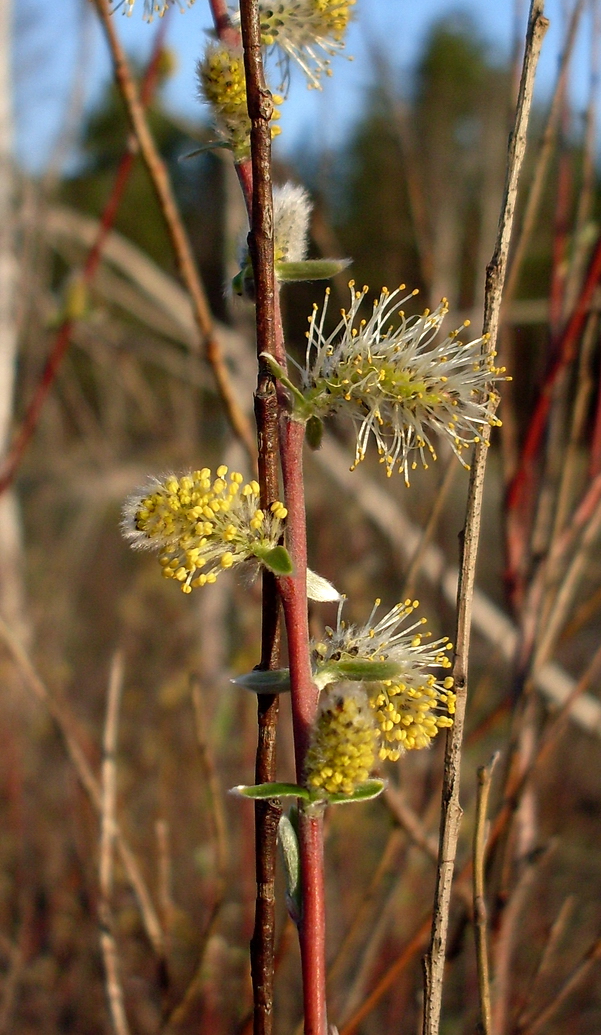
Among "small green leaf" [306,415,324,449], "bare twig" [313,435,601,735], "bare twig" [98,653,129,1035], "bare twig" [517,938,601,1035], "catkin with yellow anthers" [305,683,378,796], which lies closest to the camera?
"catkin with yellow anthers" [305,683,378,796]

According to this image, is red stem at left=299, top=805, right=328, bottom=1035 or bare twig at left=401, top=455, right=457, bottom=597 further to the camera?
bare twig at left=401, top=455, right=457, bottom=597

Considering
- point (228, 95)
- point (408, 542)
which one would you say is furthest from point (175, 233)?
point (408, 542)

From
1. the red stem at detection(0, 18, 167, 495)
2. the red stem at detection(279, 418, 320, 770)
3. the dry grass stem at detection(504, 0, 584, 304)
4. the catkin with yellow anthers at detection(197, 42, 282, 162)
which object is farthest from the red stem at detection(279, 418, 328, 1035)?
the red stem at detection(0, 18, 167, 495)

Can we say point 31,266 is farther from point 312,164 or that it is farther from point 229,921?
point 312,164

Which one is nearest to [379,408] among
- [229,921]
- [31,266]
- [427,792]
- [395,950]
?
[427,792]

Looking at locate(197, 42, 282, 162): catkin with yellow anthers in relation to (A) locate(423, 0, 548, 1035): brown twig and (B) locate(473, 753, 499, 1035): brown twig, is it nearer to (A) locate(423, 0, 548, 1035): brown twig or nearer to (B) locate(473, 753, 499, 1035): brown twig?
(A) locate(423, 0, 548, 1035): brown twig

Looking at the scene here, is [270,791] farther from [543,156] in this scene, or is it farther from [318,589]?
[543,156]

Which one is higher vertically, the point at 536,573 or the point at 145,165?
the point at 145,165

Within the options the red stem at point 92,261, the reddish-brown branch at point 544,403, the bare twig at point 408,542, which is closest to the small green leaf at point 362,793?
the reddish-brown branch at point 544,403
